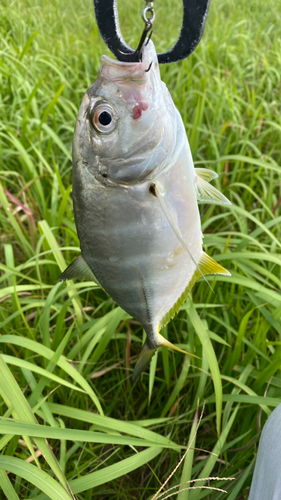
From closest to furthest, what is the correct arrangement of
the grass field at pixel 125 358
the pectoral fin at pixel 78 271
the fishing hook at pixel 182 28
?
the fishing hook at pixel 182 28 < the pectoral fin at pixel 78 271 < the grass field at pixel 125 358

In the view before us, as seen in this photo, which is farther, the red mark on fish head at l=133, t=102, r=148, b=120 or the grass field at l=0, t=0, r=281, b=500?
the grass field at l=0, t=0, r=281, b=500

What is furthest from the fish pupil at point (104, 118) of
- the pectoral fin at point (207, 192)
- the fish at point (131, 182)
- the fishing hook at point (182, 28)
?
the pectoral fin at point (207, 192)

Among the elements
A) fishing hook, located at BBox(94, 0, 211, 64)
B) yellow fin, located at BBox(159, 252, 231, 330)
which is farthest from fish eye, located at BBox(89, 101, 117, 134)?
yellow fin, located at BBox(159, 252, 231, 330)

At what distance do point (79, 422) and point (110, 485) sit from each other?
0.82ft

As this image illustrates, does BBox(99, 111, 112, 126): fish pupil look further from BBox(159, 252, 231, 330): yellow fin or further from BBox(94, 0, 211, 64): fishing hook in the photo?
BBox(159, 252, 231, 330): yellow fin

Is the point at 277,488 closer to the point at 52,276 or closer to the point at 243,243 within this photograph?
the point at 243,243

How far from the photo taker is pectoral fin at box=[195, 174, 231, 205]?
34.7 inches

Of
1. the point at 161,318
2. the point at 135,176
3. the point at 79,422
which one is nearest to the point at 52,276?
the point at 79,422

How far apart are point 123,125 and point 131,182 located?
4.3 inches

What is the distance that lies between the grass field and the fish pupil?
0.71 m

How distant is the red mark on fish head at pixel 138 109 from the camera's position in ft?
2.49

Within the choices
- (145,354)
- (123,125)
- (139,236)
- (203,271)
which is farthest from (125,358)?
(123,125)

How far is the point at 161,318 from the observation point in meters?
0.92

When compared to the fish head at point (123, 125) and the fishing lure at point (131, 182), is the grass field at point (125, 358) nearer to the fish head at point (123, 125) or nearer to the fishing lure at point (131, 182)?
the fishing lure at point (131, 182)
